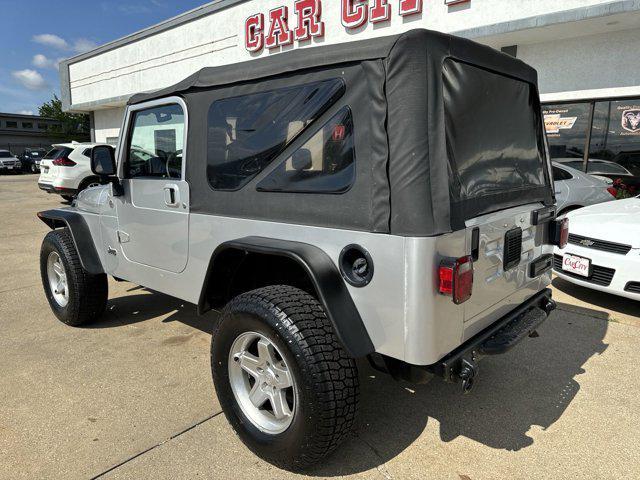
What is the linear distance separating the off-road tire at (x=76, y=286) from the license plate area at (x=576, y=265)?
437 cm

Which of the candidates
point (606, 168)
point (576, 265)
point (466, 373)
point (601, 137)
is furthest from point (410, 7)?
point (466, 373)

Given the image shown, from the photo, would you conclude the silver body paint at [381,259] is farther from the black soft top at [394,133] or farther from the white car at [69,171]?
the white car at [69,171]

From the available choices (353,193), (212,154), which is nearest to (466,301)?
(353,193)

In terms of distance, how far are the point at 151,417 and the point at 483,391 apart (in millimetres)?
2113

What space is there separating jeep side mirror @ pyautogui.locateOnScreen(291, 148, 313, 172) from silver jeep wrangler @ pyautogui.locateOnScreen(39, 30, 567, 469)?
1 centimetres

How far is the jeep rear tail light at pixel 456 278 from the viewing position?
6.36ft

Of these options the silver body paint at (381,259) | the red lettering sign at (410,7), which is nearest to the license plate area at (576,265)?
the silver body paint at (381,259)

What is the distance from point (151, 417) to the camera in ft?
9.00

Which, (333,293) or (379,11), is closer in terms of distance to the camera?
(333,293)

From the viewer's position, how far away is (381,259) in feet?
6.55

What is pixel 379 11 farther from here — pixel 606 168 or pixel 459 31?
pixel 606 168

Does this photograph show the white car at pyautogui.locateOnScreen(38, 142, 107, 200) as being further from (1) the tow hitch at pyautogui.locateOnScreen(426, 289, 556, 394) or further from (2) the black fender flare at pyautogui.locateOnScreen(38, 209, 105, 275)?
(1) the tow hitch at pyautogui.locateOnScreen(426, 289, 556, 394)

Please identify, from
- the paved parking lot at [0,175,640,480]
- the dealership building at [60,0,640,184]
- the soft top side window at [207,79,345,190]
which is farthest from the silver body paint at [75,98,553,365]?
the dealership building at [60,0,640,184]

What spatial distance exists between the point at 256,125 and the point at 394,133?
0.87 meters
